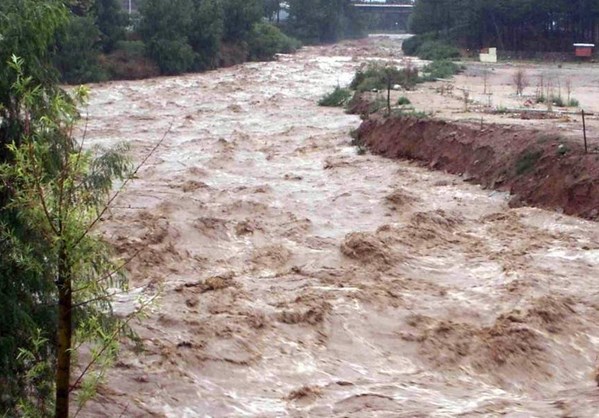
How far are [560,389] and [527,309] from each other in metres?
2.24

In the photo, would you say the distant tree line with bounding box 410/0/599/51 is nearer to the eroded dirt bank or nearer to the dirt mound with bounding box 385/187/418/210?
the eroded dirt bank

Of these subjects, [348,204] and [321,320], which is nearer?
[321,320]

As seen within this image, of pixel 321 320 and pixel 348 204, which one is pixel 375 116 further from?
pixel 321 320

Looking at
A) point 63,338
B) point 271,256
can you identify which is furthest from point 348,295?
point 63,338

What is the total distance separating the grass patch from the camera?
20.6 m

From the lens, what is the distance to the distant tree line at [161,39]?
49.9 meters

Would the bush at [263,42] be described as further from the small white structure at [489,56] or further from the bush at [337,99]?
the bush at [337,99]

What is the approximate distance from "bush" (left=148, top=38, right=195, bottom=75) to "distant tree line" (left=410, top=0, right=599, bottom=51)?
25052 mm

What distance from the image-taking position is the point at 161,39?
56469 mm

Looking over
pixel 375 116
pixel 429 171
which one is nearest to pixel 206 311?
pixel 429 171

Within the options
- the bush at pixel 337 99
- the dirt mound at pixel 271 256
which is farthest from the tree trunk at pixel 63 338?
the bush at pixel 337 99

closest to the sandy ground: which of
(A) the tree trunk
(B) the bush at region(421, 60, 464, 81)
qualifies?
(B) the bush at region(421, 60, 464, 81)

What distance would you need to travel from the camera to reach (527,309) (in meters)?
13.2

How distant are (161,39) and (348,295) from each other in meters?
45.1
